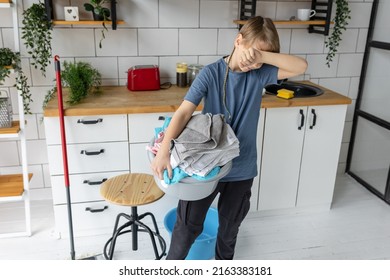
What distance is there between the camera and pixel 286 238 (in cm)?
235

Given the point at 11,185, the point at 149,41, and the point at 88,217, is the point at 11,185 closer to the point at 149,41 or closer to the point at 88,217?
the point at 88,217

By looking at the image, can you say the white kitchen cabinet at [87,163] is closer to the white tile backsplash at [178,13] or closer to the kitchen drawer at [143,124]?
the kitchen drawer at [143,124]

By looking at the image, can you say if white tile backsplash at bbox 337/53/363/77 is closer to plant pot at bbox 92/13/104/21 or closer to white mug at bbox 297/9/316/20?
white mug at bbox 297/9/316/20

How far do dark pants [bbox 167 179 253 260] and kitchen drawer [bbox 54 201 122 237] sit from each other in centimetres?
70

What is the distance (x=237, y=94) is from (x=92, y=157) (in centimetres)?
100

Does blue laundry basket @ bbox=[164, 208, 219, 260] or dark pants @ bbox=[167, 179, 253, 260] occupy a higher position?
dark pants @ bbox=[167, 179, 253, 260]

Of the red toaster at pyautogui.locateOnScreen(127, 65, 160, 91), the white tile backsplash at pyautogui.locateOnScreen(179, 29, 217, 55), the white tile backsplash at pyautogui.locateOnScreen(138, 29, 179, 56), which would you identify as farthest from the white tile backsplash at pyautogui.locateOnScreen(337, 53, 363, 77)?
the red toaster at pyautogui.locateOnScreen(127, 65, 160, 91)

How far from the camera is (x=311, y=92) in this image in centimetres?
259

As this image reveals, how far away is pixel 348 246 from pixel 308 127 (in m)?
0.74

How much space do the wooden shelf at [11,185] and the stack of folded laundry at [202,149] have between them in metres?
1.23

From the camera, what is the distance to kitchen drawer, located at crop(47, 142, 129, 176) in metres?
2.11

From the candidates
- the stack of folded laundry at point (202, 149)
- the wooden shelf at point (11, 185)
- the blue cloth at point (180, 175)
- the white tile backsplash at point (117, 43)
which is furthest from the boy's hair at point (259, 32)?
the wooden shelf at point (11, 185)

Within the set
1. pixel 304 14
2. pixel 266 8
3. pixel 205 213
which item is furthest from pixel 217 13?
pixel 205 213

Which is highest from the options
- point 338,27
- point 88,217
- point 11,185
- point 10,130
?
point 338,27
